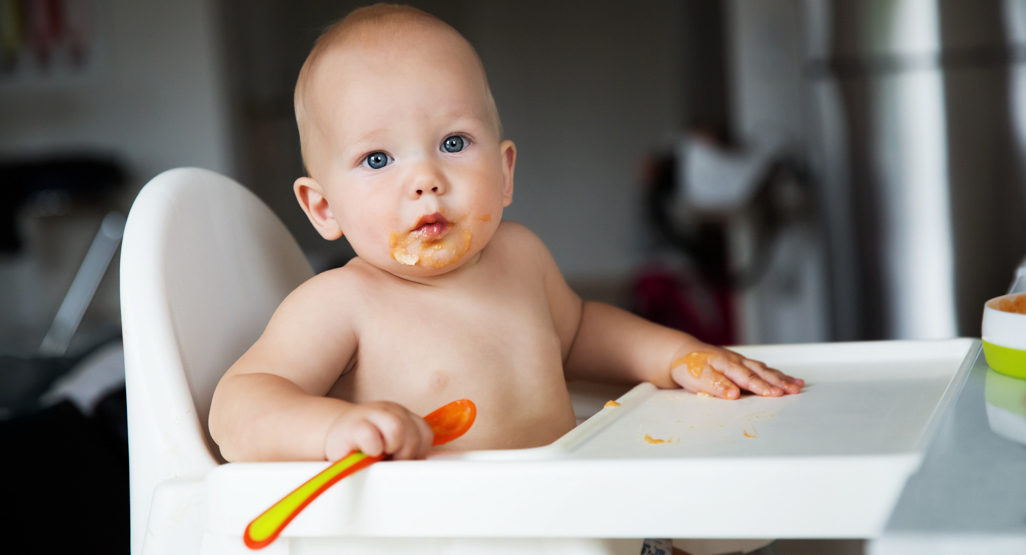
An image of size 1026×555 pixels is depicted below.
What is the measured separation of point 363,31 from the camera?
0.64 meters

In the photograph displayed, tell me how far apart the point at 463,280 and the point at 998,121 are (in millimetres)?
2021

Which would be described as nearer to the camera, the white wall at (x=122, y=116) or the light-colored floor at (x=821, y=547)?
the light-colored floor at (x=821, y=547)

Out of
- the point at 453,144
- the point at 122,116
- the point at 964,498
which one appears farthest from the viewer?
Result: the point at 122,116

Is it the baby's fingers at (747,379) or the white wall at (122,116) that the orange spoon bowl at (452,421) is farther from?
the white wall at (122,116)

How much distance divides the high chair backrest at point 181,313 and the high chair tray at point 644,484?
0.15 meters

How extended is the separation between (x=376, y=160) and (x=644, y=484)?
1.11 ft

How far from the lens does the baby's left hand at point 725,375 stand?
59 centimetres

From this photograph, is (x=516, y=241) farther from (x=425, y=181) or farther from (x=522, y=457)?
(x=522, y=457)

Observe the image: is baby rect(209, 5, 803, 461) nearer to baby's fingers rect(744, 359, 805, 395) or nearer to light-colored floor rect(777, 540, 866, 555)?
baby's fingers rect(744, 359, 805, 395)

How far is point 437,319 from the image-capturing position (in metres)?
0.65

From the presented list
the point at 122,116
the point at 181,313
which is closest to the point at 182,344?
the point at 181,313

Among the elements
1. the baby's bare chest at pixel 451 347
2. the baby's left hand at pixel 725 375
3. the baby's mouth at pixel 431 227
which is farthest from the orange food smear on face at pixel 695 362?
the baby's mouth at pixel 431 227

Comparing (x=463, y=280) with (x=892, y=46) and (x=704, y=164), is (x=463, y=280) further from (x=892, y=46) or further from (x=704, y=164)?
(x=704, y=164)

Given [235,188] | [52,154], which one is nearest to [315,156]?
[235,188]
